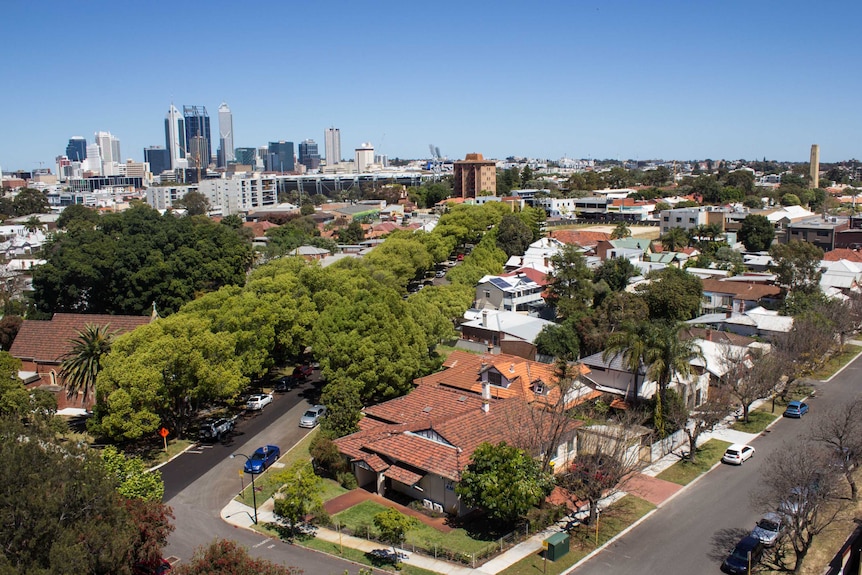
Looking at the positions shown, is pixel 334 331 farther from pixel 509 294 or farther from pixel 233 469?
pixel 509 294

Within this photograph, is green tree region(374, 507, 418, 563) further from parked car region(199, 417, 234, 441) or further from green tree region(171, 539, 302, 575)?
parked car region(199, 417, 234, 441)

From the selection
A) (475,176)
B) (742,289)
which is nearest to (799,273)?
(742,289)

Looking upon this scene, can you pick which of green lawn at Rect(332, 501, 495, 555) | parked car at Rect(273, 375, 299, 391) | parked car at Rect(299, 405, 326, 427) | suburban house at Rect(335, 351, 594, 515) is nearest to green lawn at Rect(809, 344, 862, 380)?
suburban house at Rect(335, 351, 594, 515)

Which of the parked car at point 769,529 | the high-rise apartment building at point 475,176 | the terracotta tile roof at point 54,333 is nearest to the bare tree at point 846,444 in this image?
the parked car at point 769,529

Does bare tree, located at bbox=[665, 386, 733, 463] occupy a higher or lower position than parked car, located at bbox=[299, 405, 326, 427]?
higher

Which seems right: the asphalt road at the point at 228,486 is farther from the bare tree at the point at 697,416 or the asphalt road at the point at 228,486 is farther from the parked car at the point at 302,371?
the bare tree at the point at 697,416
